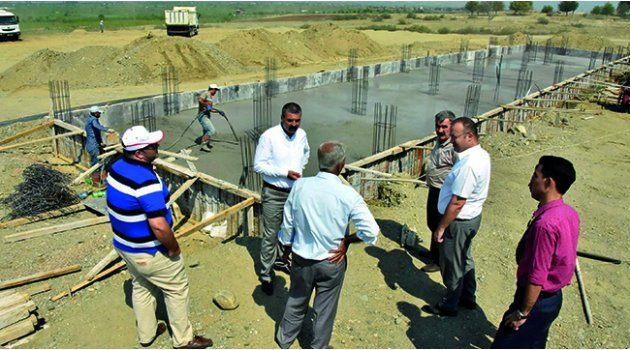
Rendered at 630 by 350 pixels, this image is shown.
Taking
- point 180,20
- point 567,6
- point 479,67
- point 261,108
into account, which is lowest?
point 261,108

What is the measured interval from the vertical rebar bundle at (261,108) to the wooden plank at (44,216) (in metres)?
3.60

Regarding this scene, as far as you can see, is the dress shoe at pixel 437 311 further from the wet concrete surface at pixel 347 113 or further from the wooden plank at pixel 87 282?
the wet concrete surface at pixel 347 113

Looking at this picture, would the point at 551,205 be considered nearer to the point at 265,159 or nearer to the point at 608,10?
the point at 265,159

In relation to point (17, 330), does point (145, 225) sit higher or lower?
higher

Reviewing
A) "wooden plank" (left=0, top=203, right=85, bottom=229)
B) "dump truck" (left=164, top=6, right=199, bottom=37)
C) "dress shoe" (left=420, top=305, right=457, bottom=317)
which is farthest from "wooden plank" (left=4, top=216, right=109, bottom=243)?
"dump truck" (left=164, top=6, right=199, bottom=37)

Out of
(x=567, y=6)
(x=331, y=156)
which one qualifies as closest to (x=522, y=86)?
(x=331, y=156)

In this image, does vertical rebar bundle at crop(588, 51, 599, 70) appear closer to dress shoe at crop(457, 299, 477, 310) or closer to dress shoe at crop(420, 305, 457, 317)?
dress shoe at crop(457, 299, 477, 310)

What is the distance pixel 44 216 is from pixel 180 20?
19160mm

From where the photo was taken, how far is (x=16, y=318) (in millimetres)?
3514

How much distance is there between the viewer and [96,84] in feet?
51.1

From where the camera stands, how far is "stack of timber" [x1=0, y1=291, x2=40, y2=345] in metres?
3.45

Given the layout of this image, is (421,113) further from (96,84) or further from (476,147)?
(96,84)

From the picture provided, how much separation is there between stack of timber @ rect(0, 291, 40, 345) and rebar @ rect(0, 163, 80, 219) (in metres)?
2.74

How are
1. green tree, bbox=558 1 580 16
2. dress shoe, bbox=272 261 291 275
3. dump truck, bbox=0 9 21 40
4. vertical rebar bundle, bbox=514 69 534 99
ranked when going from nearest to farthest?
dress shoe, bbox=272 261 291 275, vertical rebar bundle, bbox=514 69 534 99, dump truck, bbox=0 9 21 40, green tree, bbox=558 1 580 16
